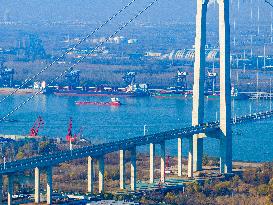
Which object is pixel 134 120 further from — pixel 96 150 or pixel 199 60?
pixel 96 150

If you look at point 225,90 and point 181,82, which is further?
point 181,82

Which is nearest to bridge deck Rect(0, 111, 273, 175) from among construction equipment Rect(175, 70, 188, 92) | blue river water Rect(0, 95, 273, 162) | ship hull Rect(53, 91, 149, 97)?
blue river water Rect(0, 95, 273, 162)

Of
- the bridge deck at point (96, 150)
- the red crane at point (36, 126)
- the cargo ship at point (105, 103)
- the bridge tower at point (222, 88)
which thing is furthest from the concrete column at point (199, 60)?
the cargo ship at point (105, 103)

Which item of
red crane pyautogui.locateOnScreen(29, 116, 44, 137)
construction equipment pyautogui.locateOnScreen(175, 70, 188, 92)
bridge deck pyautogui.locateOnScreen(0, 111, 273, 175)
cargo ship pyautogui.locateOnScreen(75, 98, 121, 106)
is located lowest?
bridge deck pyautogui.locateOnScreen(0, 111, 273, 175)

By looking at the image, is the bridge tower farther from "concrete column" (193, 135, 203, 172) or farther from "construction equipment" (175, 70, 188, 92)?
"construction equipment" (175, 70, 188, 92)

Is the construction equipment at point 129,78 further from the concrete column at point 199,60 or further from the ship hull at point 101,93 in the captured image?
the concrete column at point 199,60

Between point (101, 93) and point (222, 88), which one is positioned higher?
point (101, 93)

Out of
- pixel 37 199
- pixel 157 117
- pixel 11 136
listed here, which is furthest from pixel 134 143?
pixel 157 117

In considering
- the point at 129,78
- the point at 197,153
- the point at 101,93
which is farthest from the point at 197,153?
the point at 129,78
